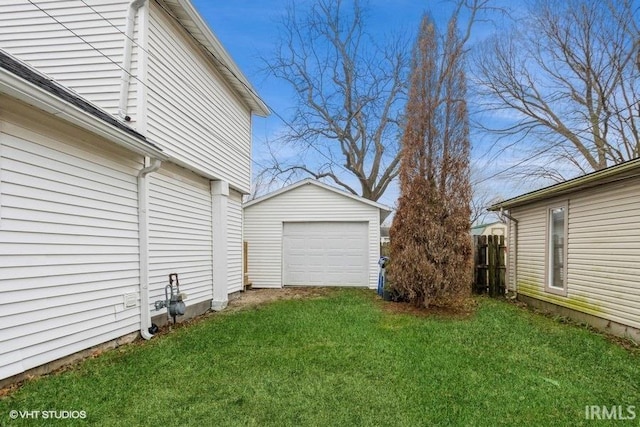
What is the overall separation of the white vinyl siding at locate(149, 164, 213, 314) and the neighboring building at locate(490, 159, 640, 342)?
6.75 m

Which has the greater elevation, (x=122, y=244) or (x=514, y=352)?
(x=122, y=244)

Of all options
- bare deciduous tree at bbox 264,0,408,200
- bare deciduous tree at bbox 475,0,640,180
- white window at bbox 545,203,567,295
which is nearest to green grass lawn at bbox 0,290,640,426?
white window at bbox 545,203,567,295

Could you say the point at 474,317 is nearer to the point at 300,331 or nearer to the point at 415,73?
the point at 300,331

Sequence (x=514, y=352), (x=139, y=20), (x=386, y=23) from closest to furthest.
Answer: (x=514, y=352)
(x=139, y=20)
(x=386, y=23)

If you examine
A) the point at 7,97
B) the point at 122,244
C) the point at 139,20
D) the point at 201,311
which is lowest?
the point at 201,311

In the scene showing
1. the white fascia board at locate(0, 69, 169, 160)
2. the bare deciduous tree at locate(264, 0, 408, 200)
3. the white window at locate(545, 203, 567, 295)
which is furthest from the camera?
the bare deciduous tree at locate(264, 0, 408, 200)

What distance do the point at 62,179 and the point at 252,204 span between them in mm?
8021

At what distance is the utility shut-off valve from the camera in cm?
580

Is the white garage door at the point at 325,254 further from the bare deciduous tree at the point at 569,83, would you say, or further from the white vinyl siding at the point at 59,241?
the bare deciduous tree at the point at 569,83

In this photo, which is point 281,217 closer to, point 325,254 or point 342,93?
point 325,254

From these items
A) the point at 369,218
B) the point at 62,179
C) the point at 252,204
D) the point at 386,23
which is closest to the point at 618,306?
the point at 369,218

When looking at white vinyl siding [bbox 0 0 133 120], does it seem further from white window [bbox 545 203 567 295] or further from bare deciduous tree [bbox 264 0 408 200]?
bare deciduous tree [bbox 264 0 408 200]

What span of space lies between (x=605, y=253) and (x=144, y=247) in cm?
702

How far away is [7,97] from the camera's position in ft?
11.1
